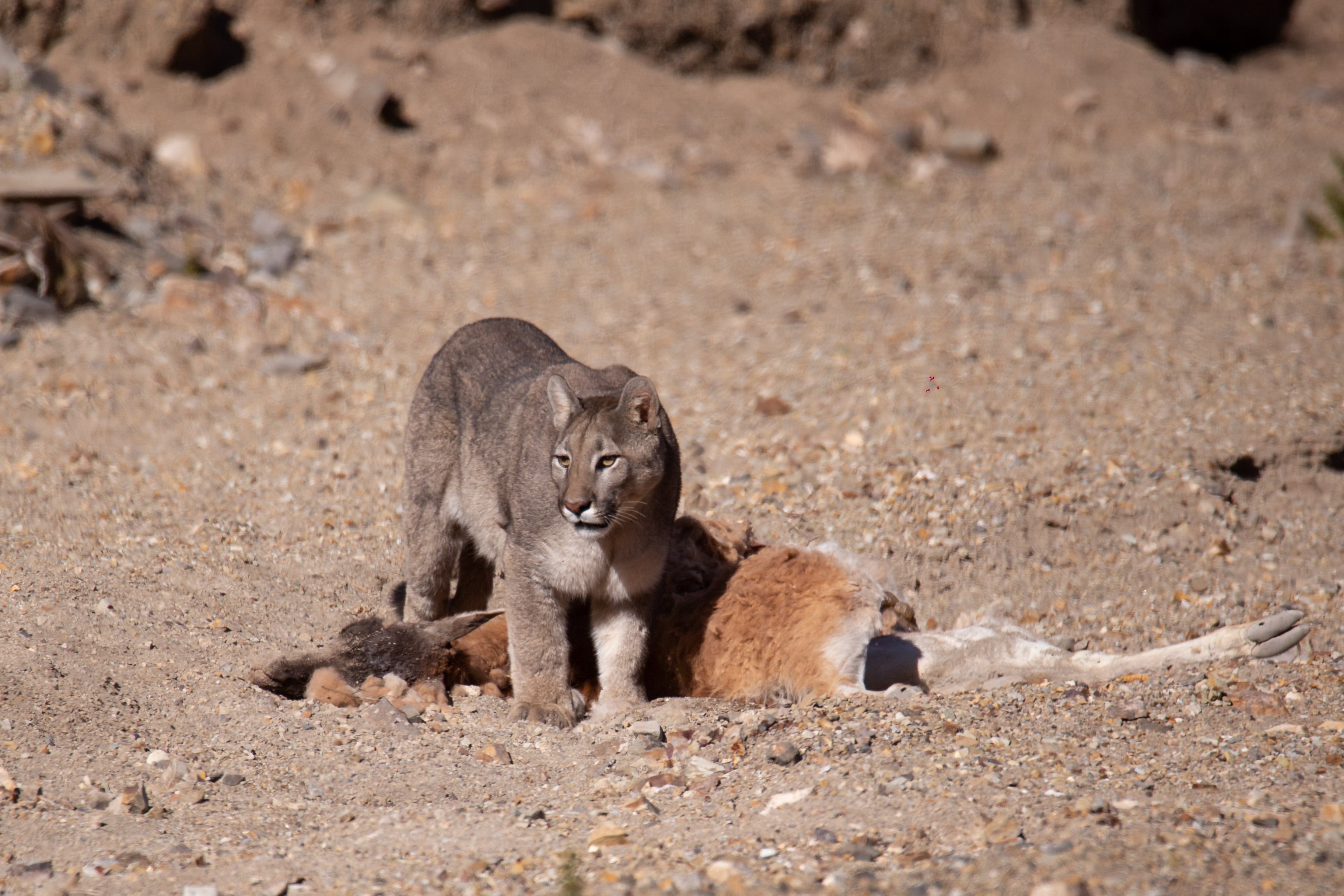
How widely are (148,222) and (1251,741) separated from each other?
10.4 meters

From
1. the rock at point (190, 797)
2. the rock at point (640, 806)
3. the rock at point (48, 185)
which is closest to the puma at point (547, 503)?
the rock at point (640, 806)

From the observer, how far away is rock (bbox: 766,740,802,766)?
15.7 ft

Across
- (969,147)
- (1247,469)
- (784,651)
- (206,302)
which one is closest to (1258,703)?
(784,651)

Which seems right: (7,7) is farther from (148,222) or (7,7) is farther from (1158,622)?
(1158,622)

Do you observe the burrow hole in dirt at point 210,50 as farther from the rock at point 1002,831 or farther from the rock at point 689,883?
the rock at point 1002,831

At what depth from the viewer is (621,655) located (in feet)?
18.6

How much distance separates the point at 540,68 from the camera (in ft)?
47.4

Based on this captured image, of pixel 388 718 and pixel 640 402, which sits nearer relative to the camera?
pixel 388 718

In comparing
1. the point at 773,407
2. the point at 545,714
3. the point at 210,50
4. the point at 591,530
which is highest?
the point at 210,50

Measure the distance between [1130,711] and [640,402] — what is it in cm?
256

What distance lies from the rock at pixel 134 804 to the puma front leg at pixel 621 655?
6.62 ft

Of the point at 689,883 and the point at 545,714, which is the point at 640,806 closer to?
the point at 689,883

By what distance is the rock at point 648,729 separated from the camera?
521 centimetres

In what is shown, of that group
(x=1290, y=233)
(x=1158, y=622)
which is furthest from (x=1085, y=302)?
(x=1158, y=622)
